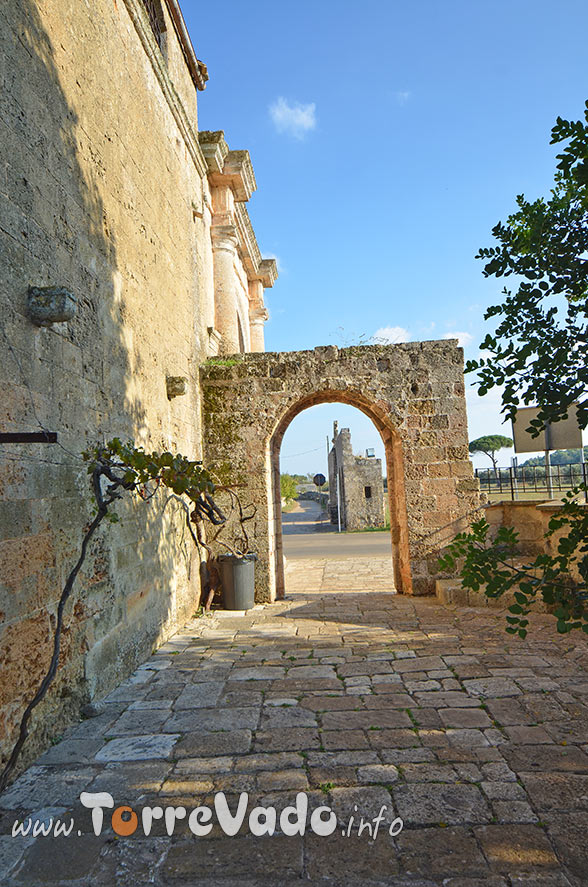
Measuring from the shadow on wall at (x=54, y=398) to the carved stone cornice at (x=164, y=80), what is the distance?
226cm

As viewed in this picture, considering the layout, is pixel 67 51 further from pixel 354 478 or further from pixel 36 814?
pixel 354 478

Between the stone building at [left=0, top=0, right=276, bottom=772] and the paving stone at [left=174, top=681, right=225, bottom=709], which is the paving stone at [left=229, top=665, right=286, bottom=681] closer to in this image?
the paving stone at [left=174, top=681, right=225, bottom=709]

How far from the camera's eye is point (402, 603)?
7.46m

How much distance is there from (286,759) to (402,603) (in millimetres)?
4586

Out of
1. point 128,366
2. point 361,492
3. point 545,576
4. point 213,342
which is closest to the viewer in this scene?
point 545,576

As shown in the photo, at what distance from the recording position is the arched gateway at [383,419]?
7.93 m

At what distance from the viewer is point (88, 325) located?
4215 mm

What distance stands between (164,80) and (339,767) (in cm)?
699

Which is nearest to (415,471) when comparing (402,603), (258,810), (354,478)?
(402,603)

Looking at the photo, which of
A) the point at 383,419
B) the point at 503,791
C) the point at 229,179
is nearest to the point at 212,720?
the point at 503,791

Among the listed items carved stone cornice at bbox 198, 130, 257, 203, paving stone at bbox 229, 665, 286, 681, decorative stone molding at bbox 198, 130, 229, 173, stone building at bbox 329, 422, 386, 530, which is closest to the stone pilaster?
carved stone cornice at bbox 198, 130, 257, 203

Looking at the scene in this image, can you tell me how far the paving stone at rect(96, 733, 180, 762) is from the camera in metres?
3.23

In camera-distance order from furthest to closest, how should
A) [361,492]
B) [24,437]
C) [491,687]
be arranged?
[361,492]
[491,687]
[24,437]

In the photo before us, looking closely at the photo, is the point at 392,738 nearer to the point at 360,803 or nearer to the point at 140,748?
the point at 360,803
